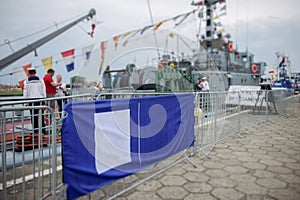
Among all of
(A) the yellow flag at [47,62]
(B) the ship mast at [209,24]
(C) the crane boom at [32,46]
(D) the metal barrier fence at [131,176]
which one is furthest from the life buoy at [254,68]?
(A) the yellow flag at [47,62]

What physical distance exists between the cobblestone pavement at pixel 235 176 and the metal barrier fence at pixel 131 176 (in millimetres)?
202

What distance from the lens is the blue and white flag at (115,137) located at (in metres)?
1.85

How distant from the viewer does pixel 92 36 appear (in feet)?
36.6

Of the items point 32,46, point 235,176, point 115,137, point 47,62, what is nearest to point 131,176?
point 115,137

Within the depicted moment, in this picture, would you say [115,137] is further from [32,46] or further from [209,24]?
[209,24]

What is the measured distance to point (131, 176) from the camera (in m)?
2.71

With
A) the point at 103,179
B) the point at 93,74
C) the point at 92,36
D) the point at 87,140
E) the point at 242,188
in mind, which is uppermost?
the point at 92,36

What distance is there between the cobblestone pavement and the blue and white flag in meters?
0.35

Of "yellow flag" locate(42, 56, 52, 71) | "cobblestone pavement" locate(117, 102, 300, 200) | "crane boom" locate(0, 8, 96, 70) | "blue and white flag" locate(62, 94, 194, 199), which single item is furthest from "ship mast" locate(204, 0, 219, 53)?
"blue and white flag" locate(62, 94, 194, 199)

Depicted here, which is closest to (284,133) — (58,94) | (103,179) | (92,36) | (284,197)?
(284,197)

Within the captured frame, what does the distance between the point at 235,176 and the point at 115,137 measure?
1.96 meters

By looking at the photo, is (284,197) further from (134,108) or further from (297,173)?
(134,108)

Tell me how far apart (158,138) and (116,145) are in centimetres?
74

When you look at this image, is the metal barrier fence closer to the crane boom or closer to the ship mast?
the crane boom
